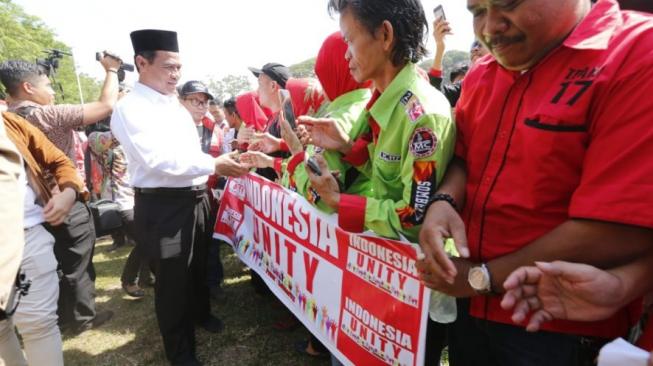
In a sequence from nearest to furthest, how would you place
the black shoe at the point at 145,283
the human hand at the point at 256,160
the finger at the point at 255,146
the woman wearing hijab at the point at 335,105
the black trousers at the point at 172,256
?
the woman wearing hijab at the point at 335,105 < the black trousers at the point at 172,256 < the human hand at the point at 256,160 < the finger at the point at 255,146 < the black shoe at the point at 145,283

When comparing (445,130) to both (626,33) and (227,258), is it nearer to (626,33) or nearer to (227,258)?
(626,33)

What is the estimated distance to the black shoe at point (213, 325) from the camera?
3.35 meters

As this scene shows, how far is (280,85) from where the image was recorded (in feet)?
11.5

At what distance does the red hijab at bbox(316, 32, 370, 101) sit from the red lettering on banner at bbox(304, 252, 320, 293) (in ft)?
3.17

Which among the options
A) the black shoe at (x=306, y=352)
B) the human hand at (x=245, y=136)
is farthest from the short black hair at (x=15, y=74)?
the black shoe at (x=306, y=352)

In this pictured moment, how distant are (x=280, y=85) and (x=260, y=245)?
1553 millimetres

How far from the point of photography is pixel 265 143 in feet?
9.93

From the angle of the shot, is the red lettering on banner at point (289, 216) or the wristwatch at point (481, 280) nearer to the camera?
the wristwatch at point (481, 280)

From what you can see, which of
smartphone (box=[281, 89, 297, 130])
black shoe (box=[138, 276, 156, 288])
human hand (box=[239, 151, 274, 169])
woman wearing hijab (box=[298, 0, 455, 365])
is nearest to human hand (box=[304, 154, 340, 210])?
woman wearing hijab (box=[298, 0, 455, 365])

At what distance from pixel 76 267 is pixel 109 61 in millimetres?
2014

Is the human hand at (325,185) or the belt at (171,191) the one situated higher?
the human hand at (325,185)

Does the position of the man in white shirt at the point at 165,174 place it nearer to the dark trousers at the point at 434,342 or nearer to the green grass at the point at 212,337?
the green grass at the point at 212,337

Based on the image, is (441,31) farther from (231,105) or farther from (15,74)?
(15,74)

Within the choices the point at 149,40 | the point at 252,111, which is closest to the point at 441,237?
the point at 149,40
